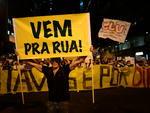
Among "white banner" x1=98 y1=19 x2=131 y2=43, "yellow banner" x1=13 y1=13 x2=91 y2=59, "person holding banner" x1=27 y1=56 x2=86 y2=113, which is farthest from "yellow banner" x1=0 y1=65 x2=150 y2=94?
"person holding banner" x1=27 y1=56 x2=86 y2=113

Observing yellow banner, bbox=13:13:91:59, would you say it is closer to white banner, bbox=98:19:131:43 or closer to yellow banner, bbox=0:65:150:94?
yellow banner, bbox=0:65:150:94

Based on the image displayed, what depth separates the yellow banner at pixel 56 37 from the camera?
9961mm

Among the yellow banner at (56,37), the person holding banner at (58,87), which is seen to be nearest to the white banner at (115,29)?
the yellow banner at (56,37)

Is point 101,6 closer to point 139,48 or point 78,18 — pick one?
point 139,48

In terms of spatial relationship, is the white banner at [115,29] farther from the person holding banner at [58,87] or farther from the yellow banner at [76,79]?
the person holding banner at [58,87]

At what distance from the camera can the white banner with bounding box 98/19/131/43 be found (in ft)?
47.6

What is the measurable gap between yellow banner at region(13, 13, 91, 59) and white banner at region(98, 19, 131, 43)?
463cm

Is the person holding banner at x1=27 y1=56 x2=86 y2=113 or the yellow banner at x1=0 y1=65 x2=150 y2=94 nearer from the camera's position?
the person holding banner at x1=27 y1=56 x2=86 y2=113

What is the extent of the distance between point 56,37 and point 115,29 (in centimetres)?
501

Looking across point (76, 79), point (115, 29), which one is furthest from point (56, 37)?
point (115, 29)

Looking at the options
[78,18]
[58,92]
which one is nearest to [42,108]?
[78,18]

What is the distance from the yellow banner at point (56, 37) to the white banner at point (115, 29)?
4.63 m

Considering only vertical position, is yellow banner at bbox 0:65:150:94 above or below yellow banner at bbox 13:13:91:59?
below

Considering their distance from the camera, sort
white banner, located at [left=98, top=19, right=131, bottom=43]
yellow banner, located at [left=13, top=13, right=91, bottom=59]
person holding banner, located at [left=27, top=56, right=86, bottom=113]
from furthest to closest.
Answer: white banner, located at [left=98, top=19, right=131, bottom=43], yellow banner, located at [left=13, top=13, right=91, bottom=59], person holding banner, located at [left=27, top=56, right=86, bottom=113]
